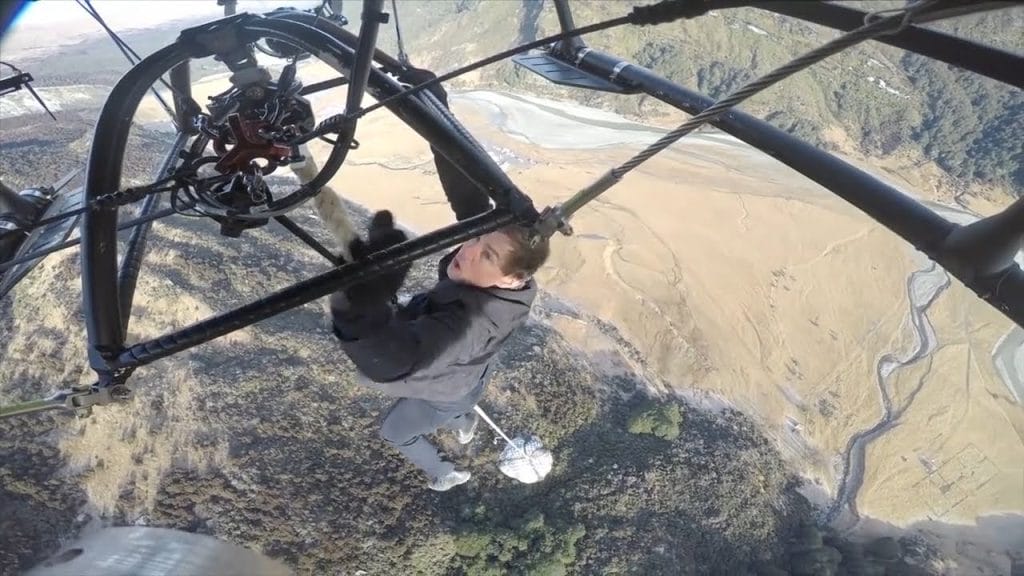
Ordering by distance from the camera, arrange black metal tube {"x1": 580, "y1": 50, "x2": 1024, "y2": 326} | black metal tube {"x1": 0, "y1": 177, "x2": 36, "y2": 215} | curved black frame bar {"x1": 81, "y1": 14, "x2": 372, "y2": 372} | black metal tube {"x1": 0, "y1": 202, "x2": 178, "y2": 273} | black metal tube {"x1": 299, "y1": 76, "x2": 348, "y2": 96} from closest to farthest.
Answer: black metal tube {"x1": 580, "y1": 50, "x2": 1024, "y2": 326} → curved black frame bar {"x1": 81, "y1": 14, "x2": 372, "y2": 372} → black metal tube {"x1": 0, "y1": 202, "x2": 178, "y2": 273} → black metal tube {"x1": 299, "y1": 76, "x2": 348, "y2": 96} → black metal tube {"x1": 0, "y1": 177, "x2": 36, "y2": 215}

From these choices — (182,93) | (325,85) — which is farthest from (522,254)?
(182,93)

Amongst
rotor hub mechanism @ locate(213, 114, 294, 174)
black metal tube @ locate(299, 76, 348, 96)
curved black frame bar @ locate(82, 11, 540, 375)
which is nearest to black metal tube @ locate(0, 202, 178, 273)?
curved black frame bar @ locate(82, 11, 540, 375)

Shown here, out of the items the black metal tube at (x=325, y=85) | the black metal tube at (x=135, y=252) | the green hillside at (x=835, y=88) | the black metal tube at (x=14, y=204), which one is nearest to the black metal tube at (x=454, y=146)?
the black metal tube at (x=325, y=85)

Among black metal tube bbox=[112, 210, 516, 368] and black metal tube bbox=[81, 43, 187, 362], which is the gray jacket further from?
black metal tube bbox=[81, 43, 187, 362]

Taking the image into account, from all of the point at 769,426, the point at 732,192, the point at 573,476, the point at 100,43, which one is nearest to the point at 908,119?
the point at 732,192

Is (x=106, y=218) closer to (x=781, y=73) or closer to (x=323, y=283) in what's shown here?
(x=323, y=283)

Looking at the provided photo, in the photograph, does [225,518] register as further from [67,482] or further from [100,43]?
[100,43]

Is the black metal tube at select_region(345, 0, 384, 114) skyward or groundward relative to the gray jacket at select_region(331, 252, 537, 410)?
skyward
